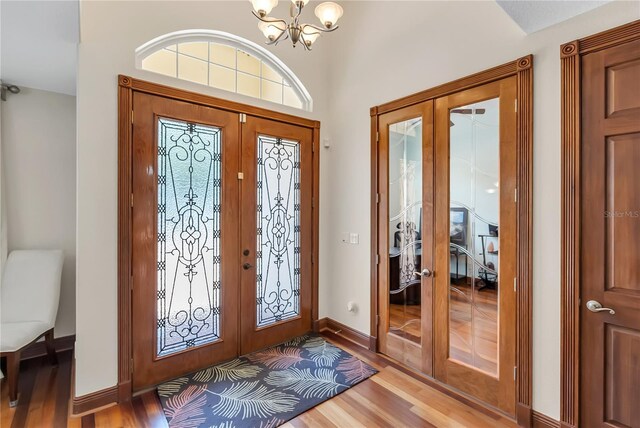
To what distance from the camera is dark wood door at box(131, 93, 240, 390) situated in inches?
97.3

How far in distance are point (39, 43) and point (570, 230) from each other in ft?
13.2

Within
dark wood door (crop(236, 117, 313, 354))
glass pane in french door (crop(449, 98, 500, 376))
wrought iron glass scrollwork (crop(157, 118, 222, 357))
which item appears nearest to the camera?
glass pane in french door (crop(449, 98, 500, 376))

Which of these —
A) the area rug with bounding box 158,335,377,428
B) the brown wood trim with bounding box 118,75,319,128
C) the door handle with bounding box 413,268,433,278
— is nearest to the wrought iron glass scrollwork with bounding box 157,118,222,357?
the brown wood trim with bounding box 118,75,319,128

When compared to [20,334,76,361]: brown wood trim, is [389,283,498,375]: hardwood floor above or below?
above

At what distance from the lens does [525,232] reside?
6.88 feet

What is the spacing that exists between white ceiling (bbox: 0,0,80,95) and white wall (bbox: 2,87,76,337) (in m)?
0.22

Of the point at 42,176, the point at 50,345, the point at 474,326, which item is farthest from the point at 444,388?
the point at 42,176

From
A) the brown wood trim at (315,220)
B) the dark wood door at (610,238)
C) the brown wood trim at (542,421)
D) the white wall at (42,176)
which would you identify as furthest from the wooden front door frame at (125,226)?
the dark wood door at (610,238)

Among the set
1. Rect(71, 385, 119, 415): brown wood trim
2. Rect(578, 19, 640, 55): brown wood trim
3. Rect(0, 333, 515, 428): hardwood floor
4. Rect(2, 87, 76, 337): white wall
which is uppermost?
Rect(578, 19, 640, 55): brown wood trim

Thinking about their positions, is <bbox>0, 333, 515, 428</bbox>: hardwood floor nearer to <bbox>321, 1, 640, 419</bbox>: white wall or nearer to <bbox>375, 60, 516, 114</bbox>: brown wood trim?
<bbox>321, 1, 640, 419</bbox>: white wall

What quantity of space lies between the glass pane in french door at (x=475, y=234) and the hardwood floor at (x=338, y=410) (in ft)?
1.25

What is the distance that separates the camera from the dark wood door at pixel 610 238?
1.72 m

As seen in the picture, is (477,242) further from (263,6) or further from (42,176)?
(42,176)

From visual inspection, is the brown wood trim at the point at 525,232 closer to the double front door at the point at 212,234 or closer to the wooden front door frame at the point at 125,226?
the double front door at the point at 212,234
